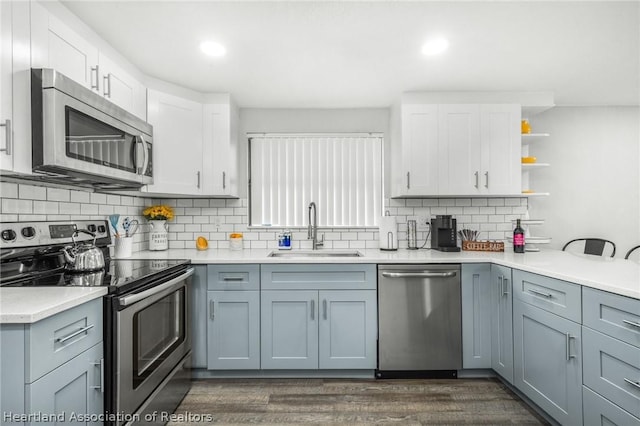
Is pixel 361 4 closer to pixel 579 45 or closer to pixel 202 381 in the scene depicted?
pixel 579 45

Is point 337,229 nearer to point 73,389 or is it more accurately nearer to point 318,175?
point 318,175

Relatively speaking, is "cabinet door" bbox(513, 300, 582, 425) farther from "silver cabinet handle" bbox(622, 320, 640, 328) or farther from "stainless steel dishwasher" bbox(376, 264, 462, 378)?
"stainless steel dishwasher" bbox(376, 264, 462, 378)

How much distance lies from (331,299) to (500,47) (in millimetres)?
1986

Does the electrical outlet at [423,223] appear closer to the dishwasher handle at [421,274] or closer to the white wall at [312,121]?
the white wall at [312,121]

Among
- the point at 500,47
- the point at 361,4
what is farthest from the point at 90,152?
the point at 500,47

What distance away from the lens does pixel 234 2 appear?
5.68 feet

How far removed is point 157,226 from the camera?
119 inches

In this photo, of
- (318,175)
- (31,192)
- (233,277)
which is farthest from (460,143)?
(31,192)

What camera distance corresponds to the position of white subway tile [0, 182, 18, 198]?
170cm

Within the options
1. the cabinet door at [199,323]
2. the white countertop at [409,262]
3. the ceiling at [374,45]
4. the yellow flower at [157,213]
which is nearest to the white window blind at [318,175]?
the ceiling at [374,45]

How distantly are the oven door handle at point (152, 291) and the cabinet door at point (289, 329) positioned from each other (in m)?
0.56

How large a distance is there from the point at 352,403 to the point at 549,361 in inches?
45.8

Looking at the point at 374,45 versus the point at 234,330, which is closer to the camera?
the point at 374,45

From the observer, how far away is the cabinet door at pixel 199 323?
2520mm
